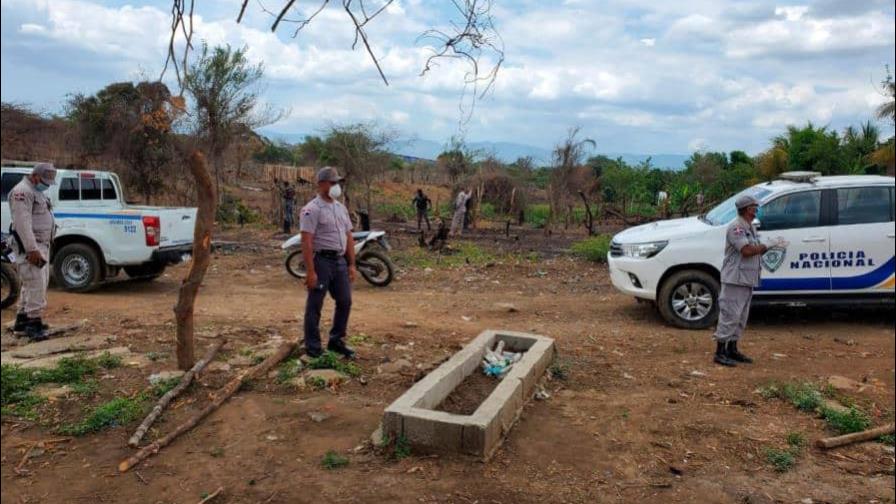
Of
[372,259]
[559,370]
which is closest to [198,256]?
[559,370]

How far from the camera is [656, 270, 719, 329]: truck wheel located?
310 inches

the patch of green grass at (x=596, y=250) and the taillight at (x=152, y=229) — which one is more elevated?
the taillight at (x=152, y=229)

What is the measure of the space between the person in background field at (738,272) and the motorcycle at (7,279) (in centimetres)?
760

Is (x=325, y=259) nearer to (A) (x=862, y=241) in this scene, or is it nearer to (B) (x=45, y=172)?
(B) (x=45, y=172)

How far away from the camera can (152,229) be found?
963cm

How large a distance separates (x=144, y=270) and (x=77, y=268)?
916mm

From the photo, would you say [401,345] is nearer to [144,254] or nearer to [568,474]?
[568,474]

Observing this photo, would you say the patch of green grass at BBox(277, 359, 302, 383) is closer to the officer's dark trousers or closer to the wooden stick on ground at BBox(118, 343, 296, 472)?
the wooden stick on ground at BBox(118, 343, 296, 472)

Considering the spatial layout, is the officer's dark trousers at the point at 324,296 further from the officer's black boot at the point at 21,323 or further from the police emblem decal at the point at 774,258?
the police emblem decal at the point at 774,258

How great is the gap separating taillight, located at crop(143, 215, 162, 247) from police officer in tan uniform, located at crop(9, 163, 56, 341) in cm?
291

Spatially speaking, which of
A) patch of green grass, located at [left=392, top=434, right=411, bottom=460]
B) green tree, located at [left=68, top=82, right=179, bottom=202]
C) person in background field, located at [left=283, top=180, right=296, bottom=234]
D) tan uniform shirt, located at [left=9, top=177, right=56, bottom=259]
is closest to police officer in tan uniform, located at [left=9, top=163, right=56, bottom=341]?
tan uniform shirt, located at [left=9, top=177, right=56, bottom=259]

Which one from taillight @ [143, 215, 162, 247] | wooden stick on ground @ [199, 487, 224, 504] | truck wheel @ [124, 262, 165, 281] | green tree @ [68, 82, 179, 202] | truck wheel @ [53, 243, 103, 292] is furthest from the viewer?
green tree @ [68, 82, 179, 202]

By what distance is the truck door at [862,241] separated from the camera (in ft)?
24.7

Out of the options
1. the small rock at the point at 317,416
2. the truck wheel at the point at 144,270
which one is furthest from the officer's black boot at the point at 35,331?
the truck wheel at the point at 144,270
